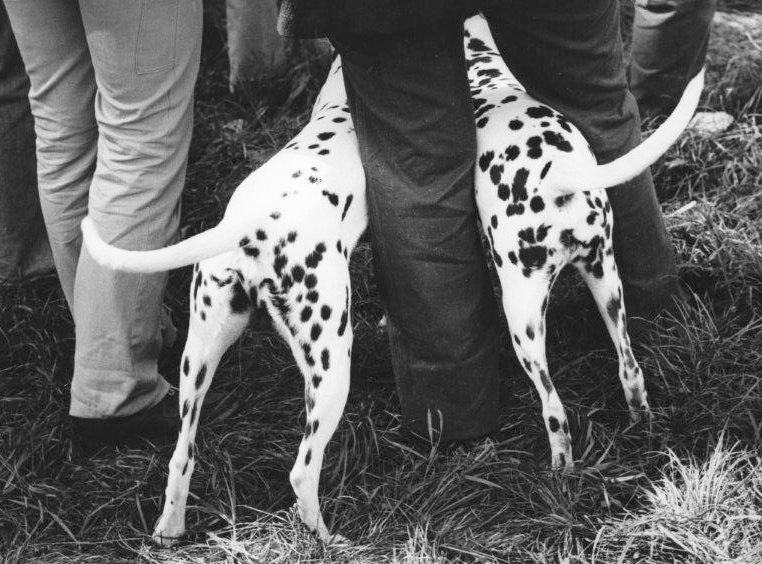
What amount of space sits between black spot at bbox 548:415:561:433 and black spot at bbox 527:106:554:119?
37.6 inches

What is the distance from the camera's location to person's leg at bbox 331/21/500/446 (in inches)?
118

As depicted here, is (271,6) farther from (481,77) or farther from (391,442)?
(391,442)

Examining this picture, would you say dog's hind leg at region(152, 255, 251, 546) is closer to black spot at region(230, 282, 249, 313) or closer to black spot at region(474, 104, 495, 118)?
black spot at region(230, 282, 249, 313)

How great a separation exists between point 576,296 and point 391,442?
1.02 metres

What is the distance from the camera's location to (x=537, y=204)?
9.76ft

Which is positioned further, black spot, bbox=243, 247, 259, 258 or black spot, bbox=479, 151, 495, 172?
black spot, bbox=479, 151, 495, 172

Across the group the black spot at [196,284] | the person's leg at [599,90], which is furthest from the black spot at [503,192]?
the black spot at [196,284]

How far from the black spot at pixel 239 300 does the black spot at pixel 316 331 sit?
0.67 ft

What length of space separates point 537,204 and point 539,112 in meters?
0.36

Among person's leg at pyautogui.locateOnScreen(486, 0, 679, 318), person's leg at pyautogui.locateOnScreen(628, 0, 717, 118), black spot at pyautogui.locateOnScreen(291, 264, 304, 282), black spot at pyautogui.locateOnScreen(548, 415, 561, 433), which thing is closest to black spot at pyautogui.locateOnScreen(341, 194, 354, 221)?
black spot at pyautogui.locateOnScreen(291, 264, 304, 282)

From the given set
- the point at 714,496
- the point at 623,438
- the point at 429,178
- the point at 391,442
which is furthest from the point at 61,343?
the point at 714,496

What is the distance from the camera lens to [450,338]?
10.6ft

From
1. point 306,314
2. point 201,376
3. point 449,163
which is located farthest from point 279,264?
point 449,163

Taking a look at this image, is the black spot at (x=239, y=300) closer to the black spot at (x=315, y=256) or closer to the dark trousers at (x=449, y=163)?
the black spot at (x=315, y=256)
